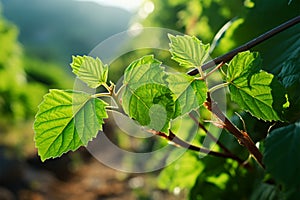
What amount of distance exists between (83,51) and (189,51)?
14.5m

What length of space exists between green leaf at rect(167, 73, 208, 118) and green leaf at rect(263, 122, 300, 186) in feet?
0.28

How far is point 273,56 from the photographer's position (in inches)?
27.7

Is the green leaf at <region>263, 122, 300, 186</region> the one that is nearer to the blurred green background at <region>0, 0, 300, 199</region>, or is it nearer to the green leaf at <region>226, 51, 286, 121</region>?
the green leaf at <region>226, 51, 286, 121</region>

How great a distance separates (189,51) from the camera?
52 cm

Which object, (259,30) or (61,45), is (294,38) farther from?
(61,45)

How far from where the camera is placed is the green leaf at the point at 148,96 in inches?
20.0

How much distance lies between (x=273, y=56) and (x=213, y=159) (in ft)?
1.02

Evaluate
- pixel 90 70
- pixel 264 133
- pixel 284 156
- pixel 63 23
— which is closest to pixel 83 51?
pixel 63 23

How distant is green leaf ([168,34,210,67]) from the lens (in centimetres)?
52

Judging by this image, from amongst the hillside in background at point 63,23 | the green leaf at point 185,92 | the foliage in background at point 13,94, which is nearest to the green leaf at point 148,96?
the green leaf at point 185,92

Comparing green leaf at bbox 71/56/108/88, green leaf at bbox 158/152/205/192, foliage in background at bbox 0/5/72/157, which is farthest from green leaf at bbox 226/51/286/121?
foliage in background at bbox 0/5/72/157

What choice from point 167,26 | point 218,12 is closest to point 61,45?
point 167,26

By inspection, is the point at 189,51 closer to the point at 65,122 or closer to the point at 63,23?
the point at 65,122

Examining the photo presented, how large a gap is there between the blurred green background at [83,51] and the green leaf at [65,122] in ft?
0.84
